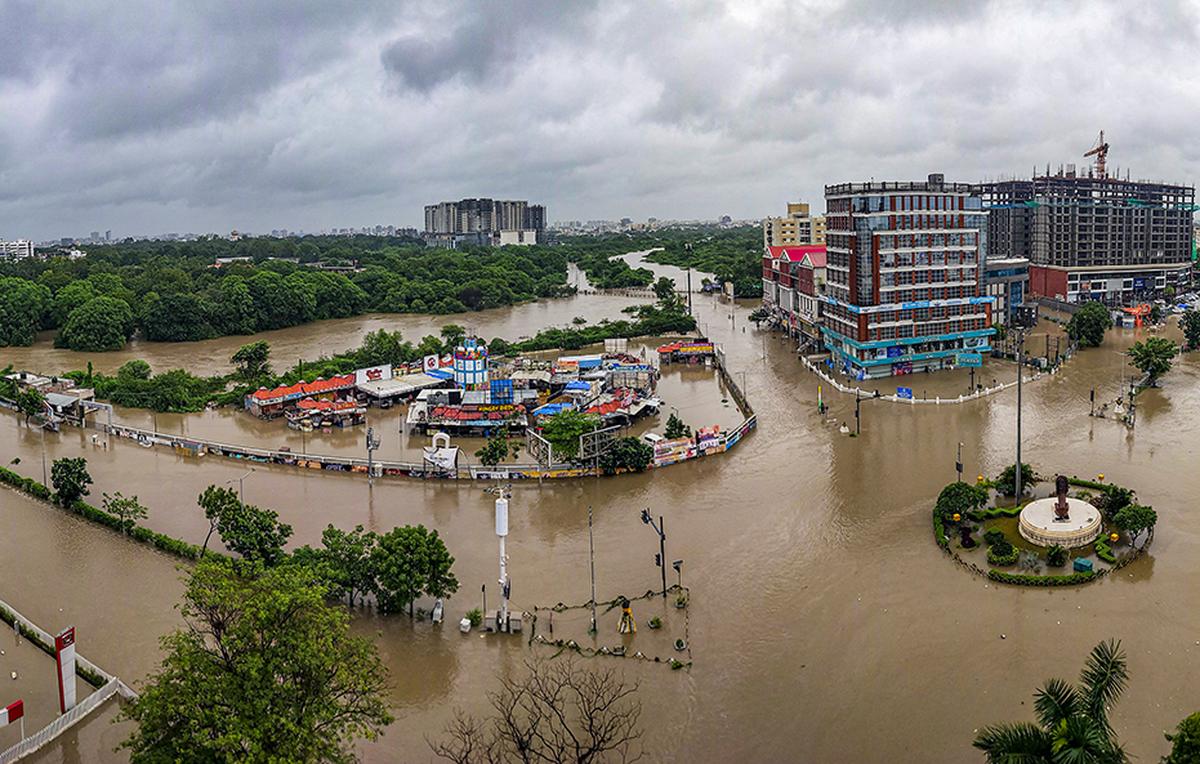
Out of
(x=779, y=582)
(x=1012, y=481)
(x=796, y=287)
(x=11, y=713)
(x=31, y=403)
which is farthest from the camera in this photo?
(x=796, y=287)

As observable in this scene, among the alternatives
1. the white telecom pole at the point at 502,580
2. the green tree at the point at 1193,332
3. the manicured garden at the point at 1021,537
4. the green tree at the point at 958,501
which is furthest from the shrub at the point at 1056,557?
the green tree at the point at 1193,332

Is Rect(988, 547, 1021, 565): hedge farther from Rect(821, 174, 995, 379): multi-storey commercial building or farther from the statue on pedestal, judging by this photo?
Rect(821, 174, 995, 379): multi-storey commercial building

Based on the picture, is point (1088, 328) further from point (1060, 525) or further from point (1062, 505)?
point (1060, 525)

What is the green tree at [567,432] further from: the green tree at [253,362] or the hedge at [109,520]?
the green tree at [253,362]

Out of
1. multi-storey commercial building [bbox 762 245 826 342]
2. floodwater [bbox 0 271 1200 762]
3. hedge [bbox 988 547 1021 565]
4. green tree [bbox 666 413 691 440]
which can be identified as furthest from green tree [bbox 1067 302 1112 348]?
hedge [bbox 988 547 1021 565]

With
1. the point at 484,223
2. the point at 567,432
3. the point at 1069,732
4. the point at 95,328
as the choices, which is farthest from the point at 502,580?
the point at 484,223

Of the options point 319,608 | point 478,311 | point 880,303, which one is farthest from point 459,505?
point 478,311
